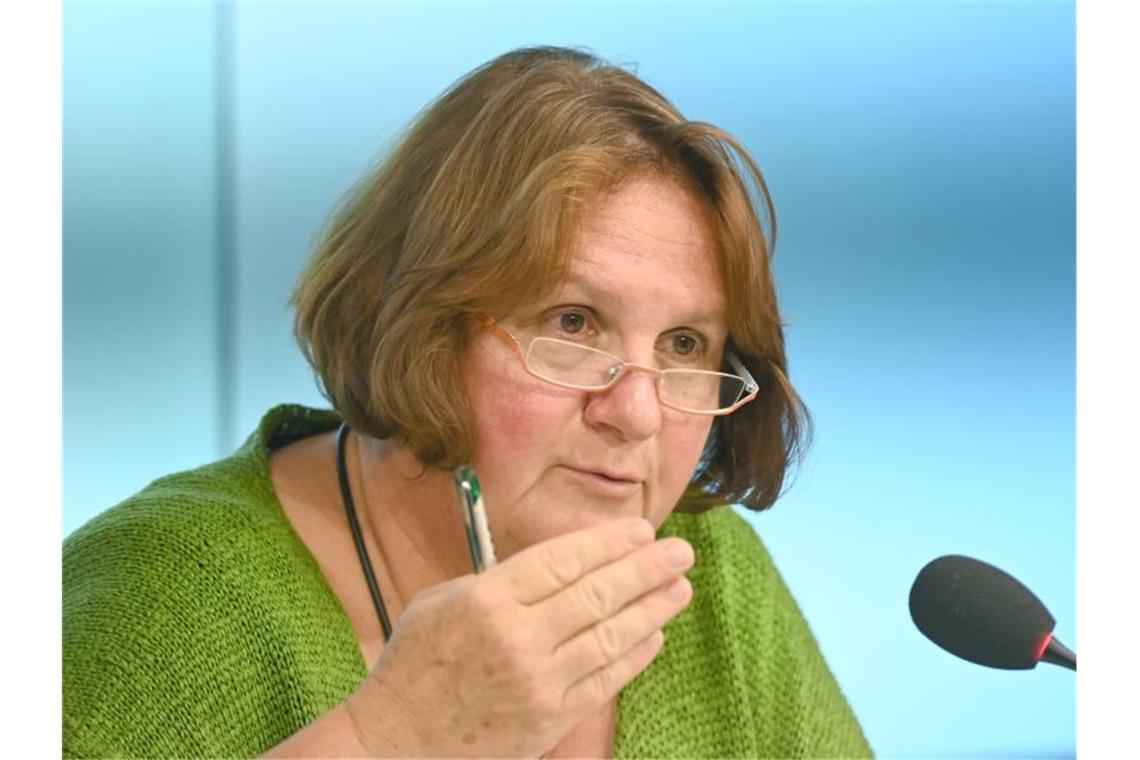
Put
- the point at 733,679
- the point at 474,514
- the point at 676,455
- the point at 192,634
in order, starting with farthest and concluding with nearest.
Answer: the point at 733,679 < the point at 676,455 < the point at 192,634 < the point at 474,514

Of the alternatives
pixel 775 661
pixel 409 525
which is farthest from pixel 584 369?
pixel 775 661

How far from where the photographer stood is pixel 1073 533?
2049mm

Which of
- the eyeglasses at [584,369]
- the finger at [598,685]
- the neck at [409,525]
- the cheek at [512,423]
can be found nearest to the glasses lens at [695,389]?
the eyeglasses at [584,369]

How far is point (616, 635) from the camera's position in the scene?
3.20 feet

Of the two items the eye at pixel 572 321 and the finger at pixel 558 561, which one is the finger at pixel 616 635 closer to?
the finger at pixel 558 561

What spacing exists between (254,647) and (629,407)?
0.41 m

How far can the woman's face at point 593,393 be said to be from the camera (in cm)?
125

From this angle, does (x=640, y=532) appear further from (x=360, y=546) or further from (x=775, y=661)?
(x=775, y=661)

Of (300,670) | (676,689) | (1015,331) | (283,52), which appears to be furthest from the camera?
(1015,331)
